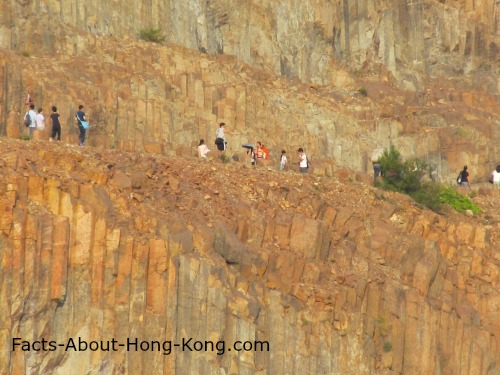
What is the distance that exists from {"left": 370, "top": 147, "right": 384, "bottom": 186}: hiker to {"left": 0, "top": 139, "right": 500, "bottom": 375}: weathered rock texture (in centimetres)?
363

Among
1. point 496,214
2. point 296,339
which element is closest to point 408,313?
point 296,339

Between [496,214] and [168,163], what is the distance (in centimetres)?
1415

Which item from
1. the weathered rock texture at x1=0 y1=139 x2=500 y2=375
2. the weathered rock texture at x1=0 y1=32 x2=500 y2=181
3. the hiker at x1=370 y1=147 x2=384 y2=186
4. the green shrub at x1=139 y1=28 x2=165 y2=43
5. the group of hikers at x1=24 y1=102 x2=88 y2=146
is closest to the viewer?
the weathered rock texture at x1=0 y1=139 x2=500 y2=375

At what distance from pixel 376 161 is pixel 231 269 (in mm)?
16371

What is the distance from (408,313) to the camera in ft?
188

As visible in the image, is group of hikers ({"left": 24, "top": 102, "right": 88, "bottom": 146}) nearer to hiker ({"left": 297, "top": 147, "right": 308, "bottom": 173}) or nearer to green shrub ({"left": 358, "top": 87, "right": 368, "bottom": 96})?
hiker ({"left": 297, "top": 147, "right": 308, "bottom": 173})

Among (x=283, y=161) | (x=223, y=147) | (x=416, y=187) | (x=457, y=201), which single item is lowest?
(x=457, y=201)

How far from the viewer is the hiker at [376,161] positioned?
66.6 metres

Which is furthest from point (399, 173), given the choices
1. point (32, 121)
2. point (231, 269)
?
point (231, 269)

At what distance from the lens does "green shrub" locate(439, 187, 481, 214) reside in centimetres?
6562

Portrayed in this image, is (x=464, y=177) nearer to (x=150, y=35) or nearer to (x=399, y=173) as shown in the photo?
(x=399, y=173)

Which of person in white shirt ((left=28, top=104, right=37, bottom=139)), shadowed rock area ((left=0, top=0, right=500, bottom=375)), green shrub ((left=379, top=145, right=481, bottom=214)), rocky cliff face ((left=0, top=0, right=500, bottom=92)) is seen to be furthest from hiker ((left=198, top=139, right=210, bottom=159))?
rocky cliff face ((left=0, top=0, right=500, bottom=92))

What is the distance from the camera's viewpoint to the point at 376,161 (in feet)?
224

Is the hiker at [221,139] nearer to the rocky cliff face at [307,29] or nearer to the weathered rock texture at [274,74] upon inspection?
the weathered rock texture at [274,74]
